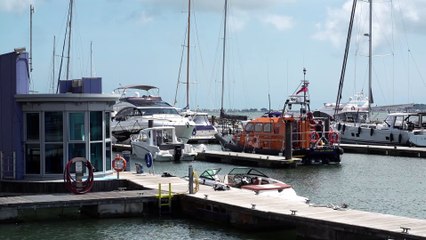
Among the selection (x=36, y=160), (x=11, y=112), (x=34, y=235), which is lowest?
(x=34, y=235)

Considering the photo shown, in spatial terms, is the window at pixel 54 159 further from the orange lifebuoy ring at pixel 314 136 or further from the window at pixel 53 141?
the orange lifebuoy ring at pixel 314 136

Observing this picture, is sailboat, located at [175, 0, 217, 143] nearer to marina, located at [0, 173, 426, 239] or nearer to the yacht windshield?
the yacht windshield

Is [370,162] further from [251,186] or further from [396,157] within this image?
[251,186]

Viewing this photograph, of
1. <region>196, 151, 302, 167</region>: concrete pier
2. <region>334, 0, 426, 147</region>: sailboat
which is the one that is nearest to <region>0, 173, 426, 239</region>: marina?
<region>196, 151, 302, 167</region>: concrete pier

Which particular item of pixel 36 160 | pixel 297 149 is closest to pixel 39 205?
pixel 36 160

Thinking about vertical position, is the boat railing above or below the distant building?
below

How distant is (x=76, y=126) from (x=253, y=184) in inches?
252

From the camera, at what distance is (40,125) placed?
23.1 metres

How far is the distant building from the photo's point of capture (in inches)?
909

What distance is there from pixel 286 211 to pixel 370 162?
27.3 metres

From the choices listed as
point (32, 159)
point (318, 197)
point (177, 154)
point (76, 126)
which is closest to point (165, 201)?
point (76, 126)

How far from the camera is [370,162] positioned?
45438mm

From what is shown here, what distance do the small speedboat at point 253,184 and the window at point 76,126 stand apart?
16.0ft

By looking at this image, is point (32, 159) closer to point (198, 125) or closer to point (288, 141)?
point (288, 141)
